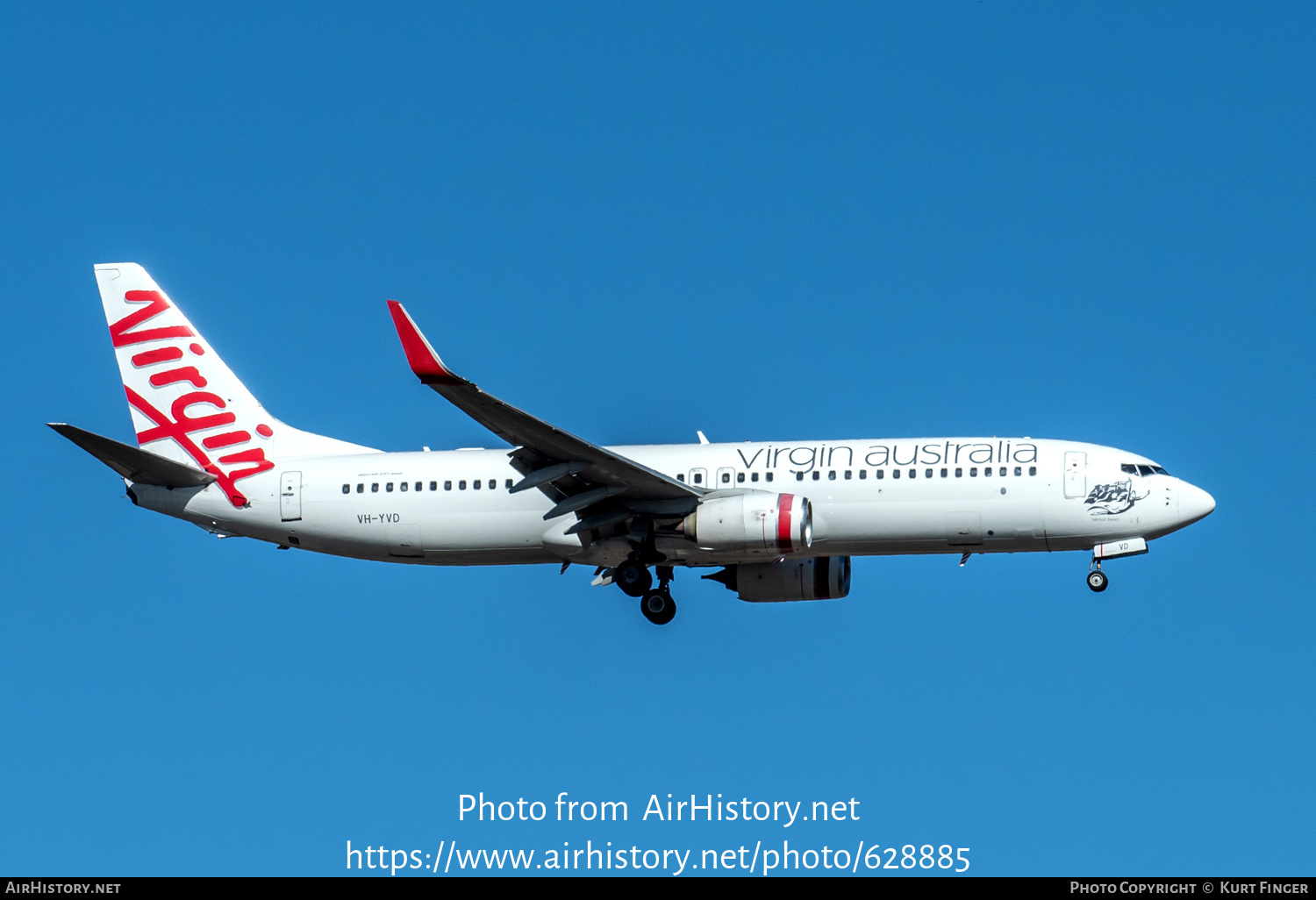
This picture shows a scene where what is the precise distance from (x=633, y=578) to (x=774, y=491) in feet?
13.6

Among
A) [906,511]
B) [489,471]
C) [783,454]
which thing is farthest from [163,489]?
[906,511]

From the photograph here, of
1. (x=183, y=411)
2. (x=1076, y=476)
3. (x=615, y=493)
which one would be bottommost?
(x=615, y=493)

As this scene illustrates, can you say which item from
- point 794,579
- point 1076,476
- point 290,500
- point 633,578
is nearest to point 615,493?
point 633,578

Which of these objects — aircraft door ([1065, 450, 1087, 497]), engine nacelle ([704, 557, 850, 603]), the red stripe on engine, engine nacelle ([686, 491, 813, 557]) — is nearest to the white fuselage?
aircraft door ([1065, 450, 1087, 497])

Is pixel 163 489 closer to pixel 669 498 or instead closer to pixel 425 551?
pixel 425 551

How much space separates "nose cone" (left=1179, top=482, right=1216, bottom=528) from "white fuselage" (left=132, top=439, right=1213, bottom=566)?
1.5 inches

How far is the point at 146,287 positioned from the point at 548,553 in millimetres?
14331

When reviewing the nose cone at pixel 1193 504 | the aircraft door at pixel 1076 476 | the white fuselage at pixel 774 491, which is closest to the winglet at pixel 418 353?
the white fuselage at pixel 774 491

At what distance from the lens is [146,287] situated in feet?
168

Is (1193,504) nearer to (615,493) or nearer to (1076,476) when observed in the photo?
(1076,476)

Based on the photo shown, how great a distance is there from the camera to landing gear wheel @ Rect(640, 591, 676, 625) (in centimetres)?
4641

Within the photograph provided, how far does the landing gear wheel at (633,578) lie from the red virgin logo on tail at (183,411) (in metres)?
9.95

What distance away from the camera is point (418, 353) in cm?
3909

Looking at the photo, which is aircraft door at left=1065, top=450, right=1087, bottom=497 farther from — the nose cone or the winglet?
the winglet
